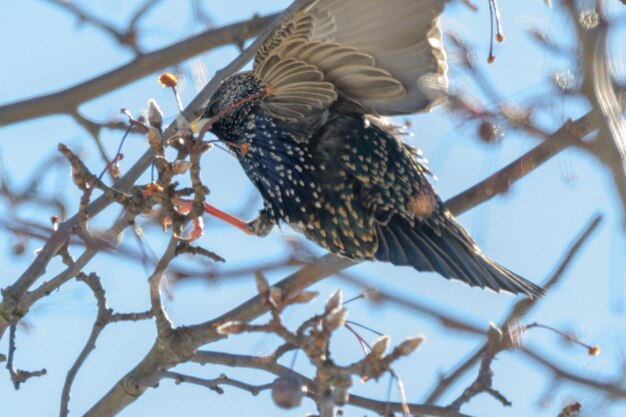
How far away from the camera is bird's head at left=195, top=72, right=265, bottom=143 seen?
3723mm

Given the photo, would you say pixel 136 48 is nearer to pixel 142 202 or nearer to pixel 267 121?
pixel 267 121

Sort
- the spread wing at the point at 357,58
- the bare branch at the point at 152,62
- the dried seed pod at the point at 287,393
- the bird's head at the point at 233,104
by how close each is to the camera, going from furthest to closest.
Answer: the bare branch at the point at 152,62
the bird's head at the point at 233,104
the spread wing at the point at 357,58
the dried seed pod at the point at 287,393

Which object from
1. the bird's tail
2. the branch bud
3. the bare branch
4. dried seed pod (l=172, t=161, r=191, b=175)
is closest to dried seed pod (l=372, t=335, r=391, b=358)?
the branch bud

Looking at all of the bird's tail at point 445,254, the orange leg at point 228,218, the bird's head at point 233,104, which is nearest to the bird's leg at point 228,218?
the orange leg at point 228,218

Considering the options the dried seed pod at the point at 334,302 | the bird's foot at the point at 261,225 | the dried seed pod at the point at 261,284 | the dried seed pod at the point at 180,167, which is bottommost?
the dried seed pod at the point at 334,302

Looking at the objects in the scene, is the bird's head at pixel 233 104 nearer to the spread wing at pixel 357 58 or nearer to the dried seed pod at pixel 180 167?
the spread wing at pixel 357 58

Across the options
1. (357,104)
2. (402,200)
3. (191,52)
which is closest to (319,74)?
(357,104)

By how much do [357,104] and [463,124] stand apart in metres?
1.05

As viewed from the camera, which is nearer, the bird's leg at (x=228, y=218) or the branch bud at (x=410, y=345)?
the branch bud at (x=410, y=345)

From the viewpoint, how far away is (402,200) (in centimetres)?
350

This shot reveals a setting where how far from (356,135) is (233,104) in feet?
1.53

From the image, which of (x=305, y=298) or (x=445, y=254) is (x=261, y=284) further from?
(x=445, y=254)

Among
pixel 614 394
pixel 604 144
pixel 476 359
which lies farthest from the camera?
pixel 476 359

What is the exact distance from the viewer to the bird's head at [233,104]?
3.72 metres
